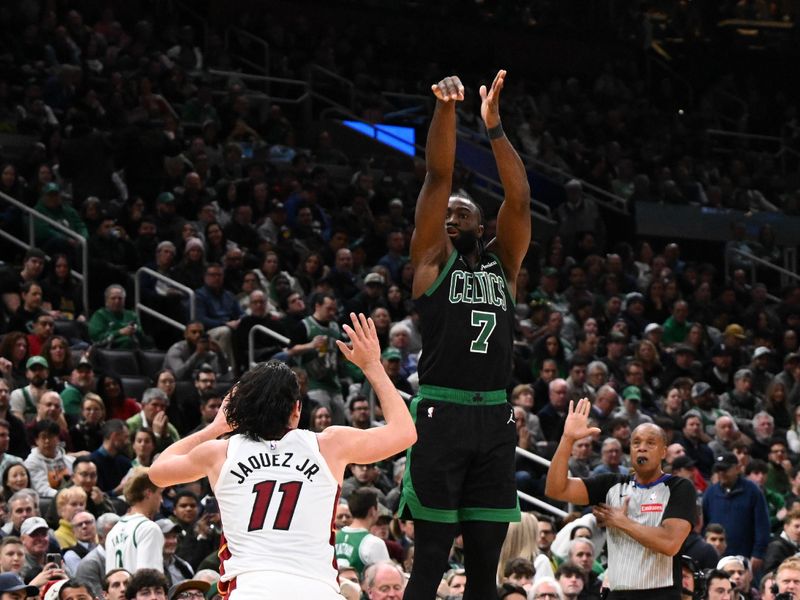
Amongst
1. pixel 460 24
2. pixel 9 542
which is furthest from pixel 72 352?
pixel 460 24

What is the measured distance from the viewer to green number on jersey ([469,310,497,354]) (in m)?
6.76

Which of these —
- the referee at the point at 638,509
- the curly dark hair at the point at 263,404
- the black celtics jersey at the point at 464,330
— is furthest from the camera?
the referee at the point at 638,509

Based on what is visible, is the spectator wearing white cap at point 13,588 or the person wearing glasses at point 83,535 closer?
the spectator wearing white cap at point 13,588

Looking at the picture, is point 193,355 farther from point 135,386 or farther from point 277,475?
point 277,475

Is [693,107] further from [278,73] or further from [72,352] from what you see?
[72,352]

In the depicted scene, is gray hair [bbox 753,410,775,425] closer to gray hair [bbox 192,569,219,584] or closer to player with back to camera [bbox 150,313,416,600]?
gray hair [bbox 192,569,219,584]

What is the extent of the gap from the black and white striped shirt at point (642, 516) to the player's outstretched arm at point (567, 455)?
22 cm

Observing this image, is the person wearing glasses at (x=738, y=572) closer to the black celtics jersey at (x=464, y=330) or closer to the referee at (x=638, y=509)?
the referee at (x=638, y=509)

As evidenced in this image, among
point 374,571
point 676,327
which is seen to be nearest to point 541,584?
point 374,571

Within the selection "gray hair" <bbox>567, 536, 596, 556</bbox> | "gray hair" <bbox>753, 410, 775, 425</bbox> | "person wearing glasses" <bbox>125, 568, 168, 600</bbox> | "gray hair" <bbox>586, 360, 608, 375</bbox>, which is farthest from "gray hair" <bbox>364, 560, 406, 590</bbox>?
"gray hair" <bbox>753, 410, 775, 425</bbox>

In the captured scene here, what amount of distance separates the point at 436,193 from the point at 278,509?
1746 millimetres

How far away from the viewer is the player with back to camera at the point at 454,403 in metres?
6.68

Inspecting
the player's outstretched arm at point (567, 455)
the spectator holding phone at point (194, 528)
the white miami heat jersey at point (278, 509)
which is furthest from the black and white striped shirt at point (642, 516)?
the spectator holding phone at point (194, 528)

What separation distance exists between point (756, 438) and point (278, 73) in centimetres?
1026
